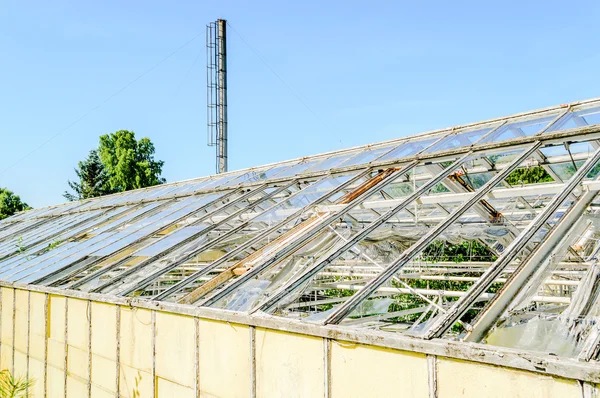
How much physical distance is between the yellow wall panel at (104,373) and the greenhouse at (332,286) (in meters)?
0.02

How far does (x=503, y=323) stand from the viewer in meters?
3.11

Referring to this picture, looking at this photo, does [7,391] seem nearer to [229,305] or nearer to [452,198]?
[229,305]

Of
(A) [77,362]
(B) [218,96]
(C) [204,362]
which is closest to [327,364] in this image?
(C) [204,362]

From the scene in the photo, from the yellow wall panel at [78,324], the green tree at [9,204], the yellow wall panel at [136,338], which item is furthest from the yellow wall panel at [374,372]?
the green tree at [9,204]

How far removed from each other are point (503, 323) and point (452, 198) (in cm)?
306

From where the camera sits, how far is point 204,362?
14.0 ft

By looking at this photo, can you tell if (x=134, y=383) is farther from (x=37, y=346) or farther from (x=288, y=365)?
(x=37, y=346)

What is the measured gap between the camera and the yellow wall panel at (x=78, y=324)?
19.4 feet

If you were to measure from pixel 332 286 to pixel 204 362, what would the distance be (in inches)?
126

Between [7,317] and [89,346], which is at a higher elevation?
[89,346]

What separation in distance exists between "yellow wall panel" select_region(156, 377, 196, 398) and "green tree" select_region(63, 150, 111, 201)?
36.2 meters

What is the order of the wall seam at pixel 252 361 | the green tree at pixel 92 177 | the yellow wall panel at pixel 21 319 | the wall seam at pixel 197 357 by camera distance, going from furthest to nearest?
1. the green tree at pixel 92 177
2. the yellow wall panel at pixel 21 319
3. the wall seam at pixel 197 357
4. the wall seam at pixel 252 361

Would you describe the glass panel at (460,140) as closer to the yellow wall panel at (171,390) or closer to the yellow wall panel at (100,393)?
the yellow wall panel at (171,390)

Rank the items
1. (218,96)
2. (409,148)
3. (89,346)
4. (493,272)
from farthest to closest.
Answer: (218,96) → (409,148) → (89,346) → (493,272)
